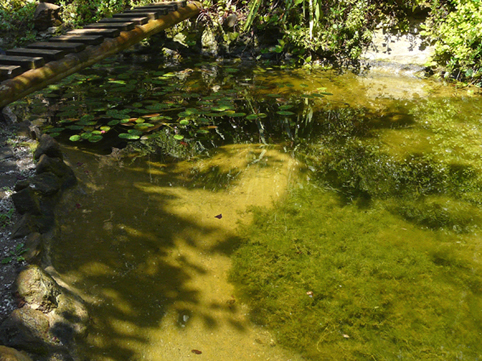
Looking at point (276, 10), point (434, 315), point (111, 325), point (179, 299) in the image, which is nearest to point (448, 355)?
point (434, 315)

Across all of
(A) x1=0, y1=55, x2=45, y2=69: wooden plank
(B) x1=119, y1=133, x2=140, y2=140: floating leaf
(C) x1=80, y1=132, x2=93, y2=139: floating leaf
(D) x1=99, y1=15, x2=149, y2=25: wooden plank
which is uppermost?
(D) x1=99, y1=15, x2=149, y2=25: wooden plank

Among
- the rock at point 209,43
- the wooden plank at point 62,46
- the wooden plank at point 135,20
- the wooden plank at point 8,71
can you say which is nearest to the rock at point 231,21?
the rock at point 209,43

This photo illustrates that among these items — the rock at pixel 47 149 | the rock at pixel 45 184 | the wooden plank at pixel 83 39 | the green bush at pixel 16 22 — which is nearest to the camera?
the rock at pixel 45 184

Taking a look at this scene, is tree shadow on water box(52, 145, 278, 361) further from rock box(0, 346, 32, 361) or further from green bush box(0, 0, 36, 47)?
green bush box(0, 0, 36, 47)

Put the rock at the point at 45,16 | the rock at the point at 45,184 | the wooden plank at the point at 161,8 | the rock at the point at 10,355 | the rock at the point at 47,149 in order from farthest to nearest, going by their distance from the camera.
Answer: the rock at the point at 45,16 → the wooden plank at the point at 161,8 → the rock at the point at 47,149 → the rock at the point at 45,184 → the rock at the point at 10,355

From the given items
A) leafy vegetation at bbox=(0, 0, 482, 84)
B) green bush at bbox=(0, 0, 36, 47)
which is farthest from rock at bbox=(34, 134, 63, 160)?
green bush at bbox=(0, 0, 36, 47)

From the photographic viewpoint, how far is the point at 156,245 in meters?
2.28

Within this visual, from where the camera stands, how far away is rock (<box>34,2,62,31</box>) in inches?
289

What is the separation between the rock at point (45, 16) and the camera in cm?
733

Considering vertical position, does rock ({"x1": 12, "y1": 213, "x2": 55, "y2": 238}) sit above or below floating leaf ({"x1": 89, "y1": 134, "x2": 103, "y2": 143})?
below

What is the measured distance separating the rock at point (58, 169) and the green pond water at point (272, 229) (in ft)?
0.29

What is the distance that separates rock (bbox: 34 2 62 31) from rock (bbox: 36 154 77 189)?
6.27m

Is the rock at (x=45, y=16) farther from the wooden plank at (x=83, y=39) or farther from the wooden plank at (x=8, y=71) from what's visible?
the wooden plank at (x=8, y=71)

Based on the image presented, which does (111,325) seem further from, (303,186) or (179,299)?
(303,186)
